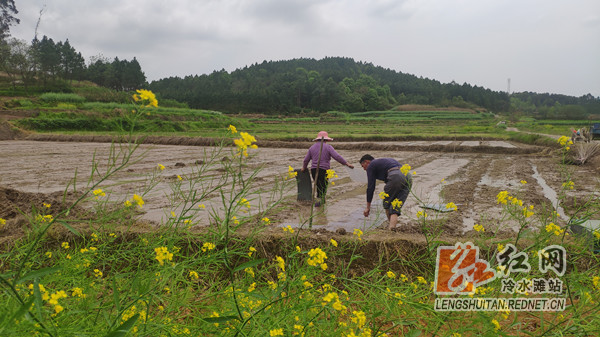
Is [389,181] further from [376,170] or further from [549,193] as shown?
[549,193]

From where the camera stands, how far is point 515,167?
511 inches

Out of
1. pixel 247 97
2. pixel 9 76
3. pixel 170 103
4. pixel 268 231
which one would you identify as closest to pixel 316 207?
pixel 268 231

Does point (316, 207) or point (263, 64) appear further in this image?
point (263, 64)

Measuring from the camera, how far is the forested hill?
6694 centimetres

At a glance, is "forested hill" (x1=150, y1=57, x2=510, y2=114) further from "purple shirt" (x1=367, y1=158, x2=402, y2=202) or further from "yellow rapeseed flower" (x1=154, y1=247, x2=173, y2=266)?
"yellow rapeseed flower" (x1=154, y1=247, x2=173, y2=266)

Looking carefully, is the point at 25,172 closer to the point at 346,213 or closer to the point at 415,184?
the point at 346,213

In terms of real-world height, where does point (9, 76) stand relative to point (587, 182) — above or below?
above

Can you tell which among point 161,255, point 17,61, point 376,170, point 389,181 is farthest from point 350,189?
point 17,61

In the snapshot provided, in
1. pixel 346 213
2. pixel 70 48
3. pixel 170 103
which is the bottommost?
pixel 346 213

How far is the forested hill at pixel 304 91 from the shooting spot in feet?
220

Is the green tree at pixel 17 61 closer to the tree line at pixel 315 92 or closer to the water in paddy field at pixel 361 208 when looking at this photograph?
the tree line at pixel 315 92

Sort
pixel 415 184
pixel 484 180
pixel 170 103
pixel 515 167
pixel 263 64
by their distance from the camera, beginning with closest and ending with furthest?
1. pixel 415 184
2. pixel 484 180
3. pixel 515 167
4. pixel 170 103
5. pixel 263 64

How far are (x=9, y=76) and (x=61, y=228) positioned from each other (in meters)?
57.0

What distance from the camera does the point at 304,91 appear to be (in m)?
68.6
